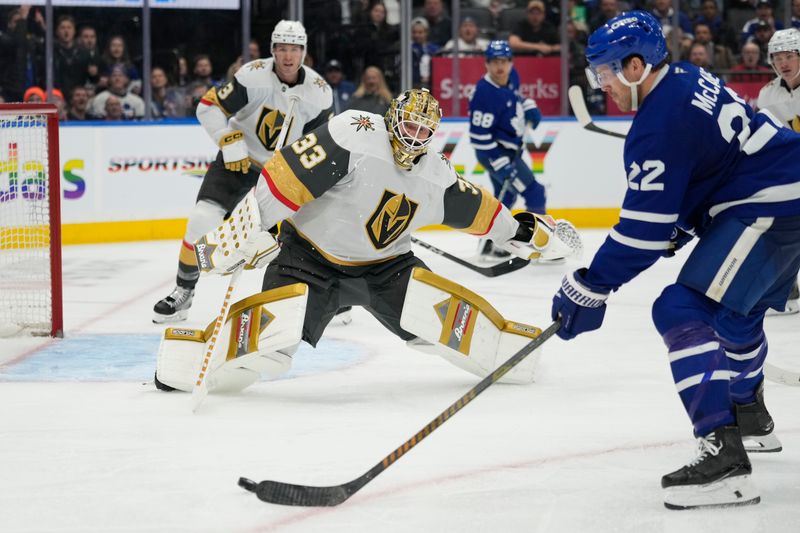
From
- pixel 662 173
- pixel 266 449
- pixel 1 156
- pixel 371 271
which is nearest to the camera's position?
pixel 662 173

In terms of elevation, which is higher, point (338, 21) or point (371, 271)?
point (338, 21)

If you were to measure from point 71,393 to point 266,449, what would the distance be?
917mm

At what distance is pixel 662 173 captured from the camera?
7.83 feet

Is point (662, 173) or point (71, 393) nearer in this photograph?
point (662, 173)

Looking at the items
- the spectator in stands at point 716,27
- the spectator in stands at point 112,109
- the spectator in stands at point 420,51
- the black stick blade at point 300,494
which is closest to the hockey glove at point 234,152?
the black stick blade at point 300,494

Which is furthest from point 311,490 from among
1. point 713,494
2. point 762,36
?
point 762,36

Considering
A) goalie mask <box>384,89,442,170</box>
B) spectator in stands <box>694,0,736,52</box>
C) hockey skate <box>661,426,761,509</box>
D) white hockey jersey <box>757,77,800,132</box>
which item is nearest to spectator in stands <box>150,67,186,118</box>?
spectator in stands <box>694,0,736,52</box>

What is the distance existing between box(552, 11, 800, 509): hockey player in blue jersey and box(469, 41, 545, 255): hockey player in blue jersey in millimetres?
4301

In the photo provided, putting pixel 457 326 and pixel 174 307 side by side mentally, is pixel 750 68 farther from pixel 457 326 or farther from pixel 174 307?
pixel 457 326

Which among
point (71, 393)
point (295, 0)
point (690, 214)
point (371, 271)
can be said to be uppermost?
point (295, 0)

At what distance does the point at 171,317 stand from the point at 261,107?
0.94 metres

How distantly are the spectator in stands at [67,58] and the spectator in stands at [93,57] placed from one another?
0.11ft

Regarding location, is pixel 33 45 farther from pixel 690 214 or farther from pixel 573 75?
pixel 690 214

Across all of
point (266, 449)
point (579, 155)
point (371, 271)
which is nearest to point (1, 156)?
point (371, 271)
